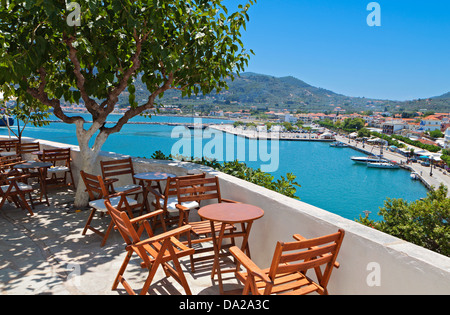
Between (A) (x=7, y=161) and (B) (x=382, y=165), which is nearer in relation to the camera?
(A) (x=7, y=161)

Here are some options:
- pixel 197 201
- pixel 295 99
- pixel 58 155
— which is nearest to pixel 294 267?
pixel 197 201

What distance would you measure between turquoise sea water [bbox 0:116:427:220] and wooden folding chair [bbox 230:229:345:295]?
38230 millimetres

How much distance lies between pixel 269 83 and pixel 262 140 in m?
26.7

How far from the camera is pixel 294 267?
1895mm

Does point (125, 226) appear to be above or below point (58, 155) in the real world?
below

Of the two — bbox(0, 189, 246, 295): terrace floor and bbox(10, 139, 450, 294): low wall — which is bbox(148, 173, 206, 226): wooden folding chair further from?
bbox(10, 139, 450, 294): low wall

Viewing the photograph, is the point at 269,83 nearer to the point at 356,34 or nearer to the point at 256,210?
the point at 356,34

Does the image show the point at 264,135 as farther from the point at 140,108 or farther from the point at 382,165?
the point at 140,108

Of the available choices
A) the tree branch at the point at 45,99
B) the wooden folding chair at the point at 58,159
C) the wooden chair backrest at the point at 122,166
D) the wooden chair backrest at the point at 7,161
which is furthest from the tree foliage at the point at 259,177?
the wooden chair backrest at the point at 7,161

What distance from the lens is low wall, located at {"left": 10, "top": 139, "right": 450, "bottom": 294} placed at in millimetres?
1836

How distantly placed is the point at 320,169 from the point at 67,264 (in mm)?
77041

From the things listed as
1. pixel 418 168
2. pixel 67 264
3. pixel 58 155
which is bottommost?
pixel 418 168

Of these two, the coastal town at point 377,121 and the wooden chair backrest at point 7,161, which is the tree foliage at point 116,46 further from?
the coastal town at point 377,121

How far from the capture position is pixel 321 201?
54.3 meters
